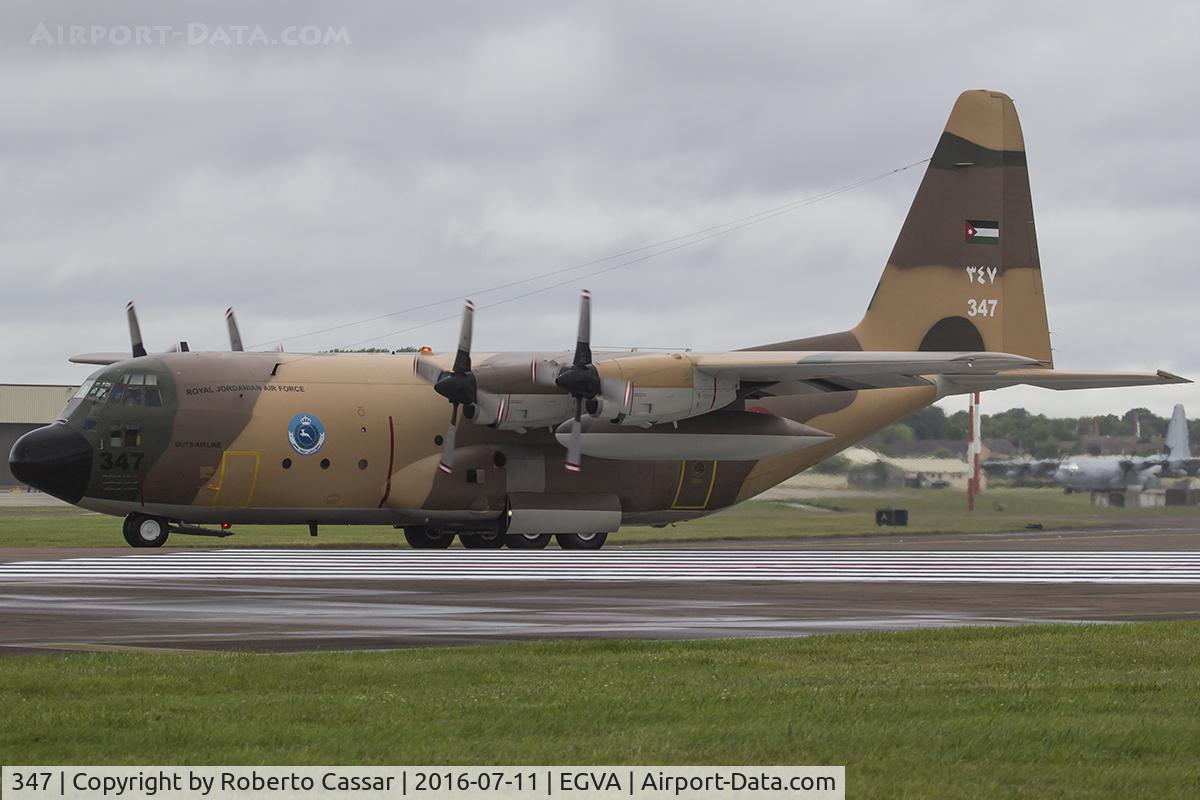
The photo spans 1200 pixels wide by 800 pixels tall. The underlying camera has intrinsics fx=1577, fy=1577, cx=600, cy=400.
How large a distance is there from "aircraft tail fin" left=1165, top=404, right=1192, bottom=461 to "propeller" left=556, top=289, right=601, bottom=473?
29.5 metres

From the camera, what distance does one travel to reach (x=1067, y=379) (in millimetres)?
33531

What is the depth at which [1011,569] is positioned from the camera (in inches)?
1028

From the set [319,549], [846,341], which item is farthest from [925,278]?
[319,549]

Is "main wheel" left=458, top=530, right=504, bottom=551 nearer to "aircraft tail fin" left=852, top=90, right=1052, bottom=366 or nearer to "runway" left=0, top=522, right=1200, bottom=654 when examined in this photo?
"runway" left=0, top=522, right=1200, bottom=654

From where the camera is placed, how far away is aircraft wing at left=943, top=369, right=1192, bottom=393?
33156 mm

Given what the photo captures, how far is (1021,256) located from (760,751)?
1195 inches

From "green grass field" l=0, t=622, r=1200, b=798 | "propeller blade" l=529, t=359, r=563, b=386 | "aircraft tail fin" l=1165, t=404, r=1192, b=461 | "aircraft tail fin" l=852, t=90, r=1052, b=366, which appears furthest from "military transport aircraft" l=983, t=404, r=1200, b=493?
"green grass field" l=0, t=622, r=1200, b=798

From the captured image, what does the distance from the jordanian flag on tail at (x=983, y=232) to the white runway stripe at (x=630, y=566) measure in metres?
7.58

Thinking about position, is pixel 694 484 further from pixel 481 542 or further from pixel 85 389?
pixel 85 389

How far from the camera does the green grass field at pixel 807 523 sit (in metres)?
40.4

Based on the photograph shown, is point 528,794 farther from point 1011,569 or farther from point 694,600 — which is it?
point 1011,569

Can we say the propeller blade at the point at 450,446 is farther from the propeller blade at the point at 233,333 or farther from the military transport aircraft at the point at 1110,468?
the military transport aircraft at the point at 1110,468

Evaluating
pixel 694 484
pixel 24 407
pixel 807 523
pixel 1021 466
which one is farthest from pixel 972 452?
pixel 24 407

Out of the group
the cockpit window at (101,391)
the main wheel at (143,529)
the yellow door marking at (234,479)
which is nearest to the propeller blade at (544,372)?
the yellow door marking at (234,479)
